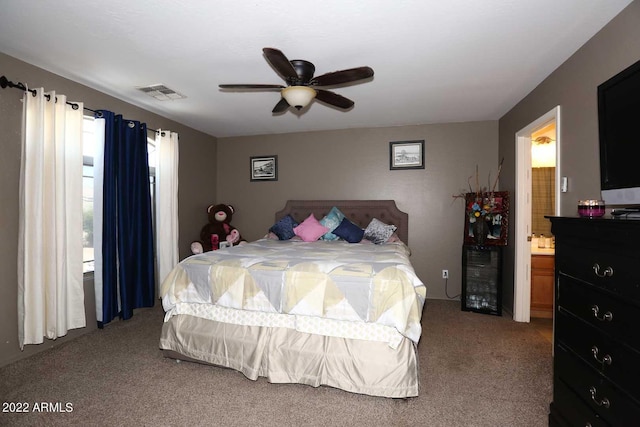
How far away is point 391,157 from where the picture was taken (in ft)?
15.1

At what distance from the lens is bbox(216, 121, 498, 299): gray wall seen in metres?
4.40

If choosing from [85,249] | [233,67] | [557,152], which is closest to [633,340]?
[557,152]

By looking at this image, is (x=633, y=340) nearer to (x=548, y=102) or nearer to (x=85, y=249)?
(x=548, y=102)

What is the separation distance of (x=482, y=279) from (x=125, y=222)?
4.28 m

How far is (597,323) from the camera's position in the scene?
144 cm

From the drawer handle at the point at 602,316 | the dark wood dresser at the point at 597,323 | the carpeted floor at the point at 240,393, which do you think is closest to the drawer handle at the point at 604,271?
the dark wood dresser at the point at 597,323

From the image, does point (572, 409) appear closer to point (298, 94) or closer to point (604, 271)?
point (604, 271)

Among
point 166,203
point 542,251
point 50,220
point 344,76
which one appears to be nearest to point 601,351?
point 344,76

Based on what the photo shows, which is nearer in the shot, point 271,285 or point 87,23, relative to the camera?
point 87,23

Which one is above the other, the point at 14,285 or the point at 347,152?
the point at 347,152

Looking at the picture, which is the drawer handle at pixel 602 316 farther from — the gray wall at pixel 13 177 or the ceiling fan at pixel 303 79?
the gray wall at pixel 13 177

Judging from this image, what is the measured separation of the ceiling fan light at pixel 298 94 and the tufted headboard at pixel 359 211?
2.48 metres

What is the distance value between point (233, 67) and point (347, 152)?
95.2 inches

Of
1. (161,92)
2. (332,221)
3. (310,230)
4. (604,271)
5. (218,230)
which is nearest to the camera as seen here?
(604,271)
